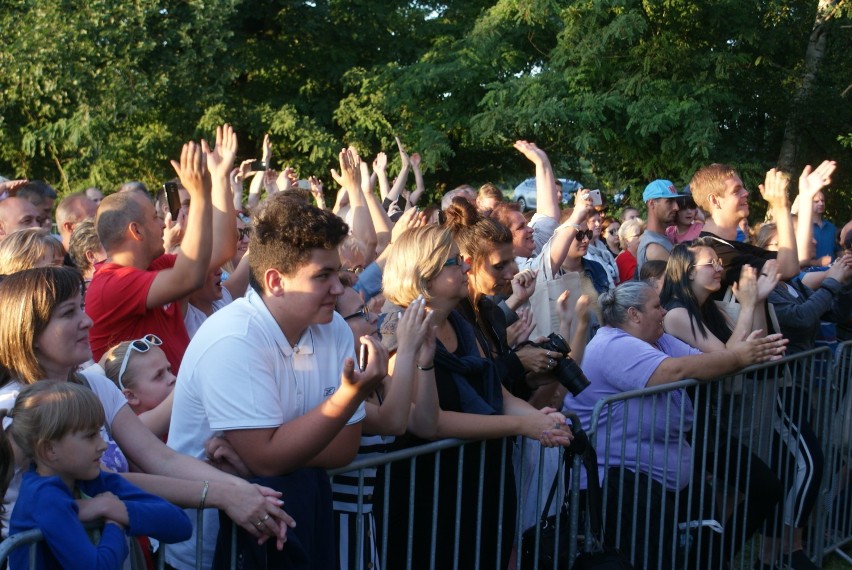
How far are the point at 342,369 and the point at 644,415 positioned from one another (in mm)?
2207

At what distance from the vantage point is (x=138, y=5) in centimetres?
1584

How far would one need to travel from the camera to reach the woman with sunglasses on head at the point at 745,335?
17.6 feet

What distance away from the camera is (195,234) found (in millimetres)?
4027

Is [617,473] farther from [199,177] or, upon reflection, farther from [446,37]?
[446,37]

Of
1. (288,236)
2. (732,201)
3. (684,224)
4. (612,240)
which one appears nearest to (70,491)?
(288,236)

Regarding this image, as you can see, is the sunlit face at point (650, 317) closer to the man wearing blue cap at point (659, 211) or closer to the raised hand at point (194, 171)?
the man wearing blue cap at point (659, 211)

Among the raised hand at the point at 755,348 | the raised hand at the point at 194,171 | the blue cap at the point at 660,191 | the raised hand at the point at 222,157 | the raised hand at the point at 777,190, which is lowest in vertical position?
the raised hand at the point at 755,348

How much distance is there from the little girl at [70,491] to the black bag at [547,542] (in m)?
1.93

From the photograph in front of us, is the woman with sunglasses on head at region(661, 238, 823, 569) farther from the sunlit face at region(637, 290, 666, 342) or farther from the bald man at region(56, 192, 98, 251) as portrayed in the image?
the bald man at region(56, 192, 98, 251)

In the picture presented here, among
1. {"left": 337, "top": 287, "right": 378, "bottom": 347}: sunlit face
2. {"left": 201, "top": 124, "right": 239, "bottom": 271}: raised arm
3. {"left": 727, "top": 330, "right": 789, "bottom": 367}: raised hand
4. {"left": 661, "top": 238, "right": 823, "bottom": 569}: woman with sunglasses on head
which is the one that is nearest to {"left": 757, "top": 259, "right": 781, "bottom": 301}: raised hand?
{"left": 661, "top": 238, "right": 823, "bottom": 569}: woman with sunglasses on head

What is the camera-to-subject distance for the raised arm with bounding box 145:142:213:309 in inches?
157

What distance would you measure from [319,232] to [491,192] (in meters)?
4.94

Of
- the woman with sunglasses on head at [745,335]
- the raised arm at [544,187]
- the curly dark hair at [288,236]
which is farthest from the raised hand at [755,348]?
the curly dark hair at [288,236]

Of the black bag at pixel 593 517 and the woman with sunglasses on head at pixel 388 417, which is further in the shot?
the black bag at pixel 593 517
